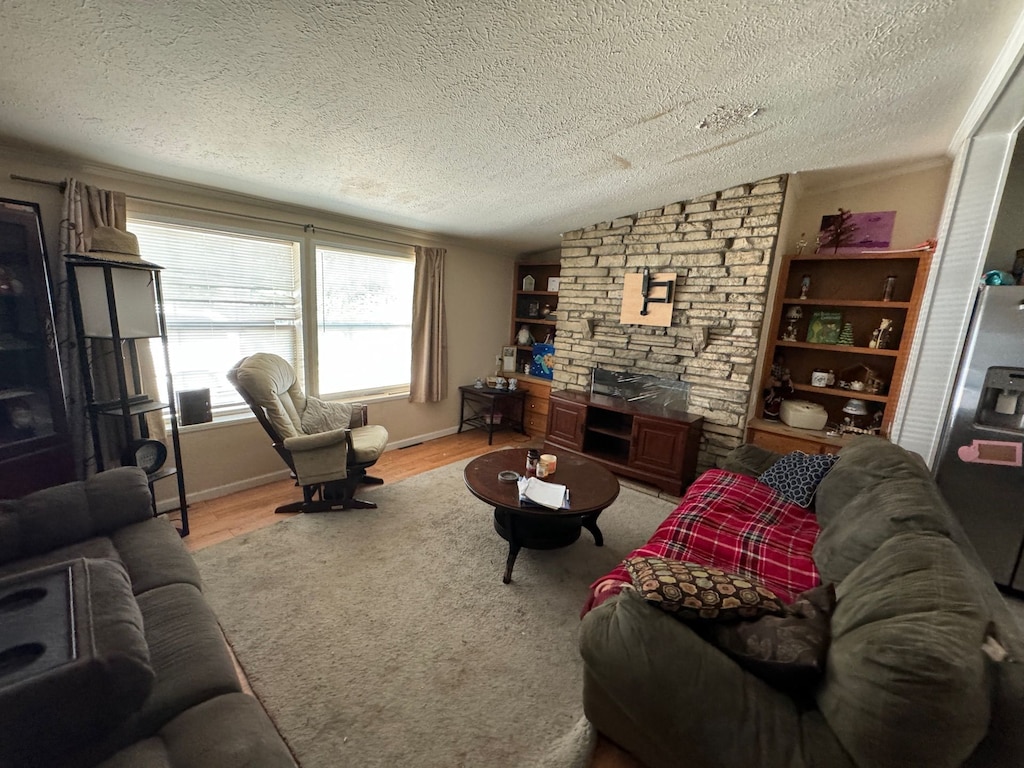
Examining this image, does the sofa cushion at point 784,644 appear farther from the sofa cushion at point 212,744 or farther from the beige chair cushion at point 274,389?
the beige chair cushion at point 274,389

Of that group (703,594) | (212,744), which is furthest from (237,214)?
(703,594)

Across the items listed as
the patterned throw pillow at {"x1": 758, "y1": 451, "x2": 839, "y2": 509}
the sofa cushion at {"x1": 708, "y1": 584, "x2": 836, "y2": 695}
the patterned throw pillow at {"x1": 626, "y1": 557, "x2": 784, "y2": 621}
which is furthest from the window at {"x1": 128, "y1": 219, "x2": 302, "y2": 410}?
the patterned throw pillow at {"x1": 758, "y1": 451, "x2": 839, "y2": 509}

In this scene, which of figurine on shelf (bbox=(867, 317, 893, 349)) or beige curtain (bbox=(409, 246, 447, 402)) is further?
beige curtain (bbox=(409, 246, 447, 402))

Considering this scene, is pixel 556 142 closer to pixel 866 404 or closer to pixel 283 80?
pixel 283 80

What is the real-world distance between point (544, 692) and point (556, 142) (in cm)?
255

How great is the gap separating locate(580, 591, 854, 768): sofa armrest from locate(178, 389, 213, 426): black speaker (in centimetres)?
280

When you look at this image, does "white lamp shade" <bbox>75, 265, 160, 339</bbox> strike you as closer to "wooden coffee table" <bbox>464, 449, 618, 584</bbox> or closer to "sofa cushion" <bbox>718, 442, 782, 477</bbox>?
"wooden coffee table" <bbox>464, 449, 618, 584</bbox>

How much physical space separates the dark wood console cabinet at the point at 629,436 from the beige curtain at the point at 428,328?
1.25 meters

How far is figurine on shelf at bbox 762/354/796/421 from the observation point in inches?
129

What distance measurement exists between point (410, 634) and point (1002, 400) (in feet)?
10.7

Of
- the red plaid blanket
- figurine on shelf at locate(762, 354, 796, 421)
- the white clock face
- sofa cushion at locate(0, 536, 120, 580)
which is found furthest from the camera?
figurine on shelf at locate(762, 354, 796, 421)

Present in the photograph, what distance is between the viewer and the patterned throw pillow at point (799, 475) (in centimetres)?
215

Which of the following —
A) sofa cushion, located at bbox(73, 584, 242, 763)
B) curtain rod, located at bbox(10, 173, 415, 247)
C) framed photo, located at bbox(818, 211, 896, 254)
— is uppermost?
framed photo, located at bbox(818, 211, 896, 254)

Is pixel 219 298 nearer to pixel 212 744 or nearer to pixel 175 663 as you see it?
pixel 175 663
